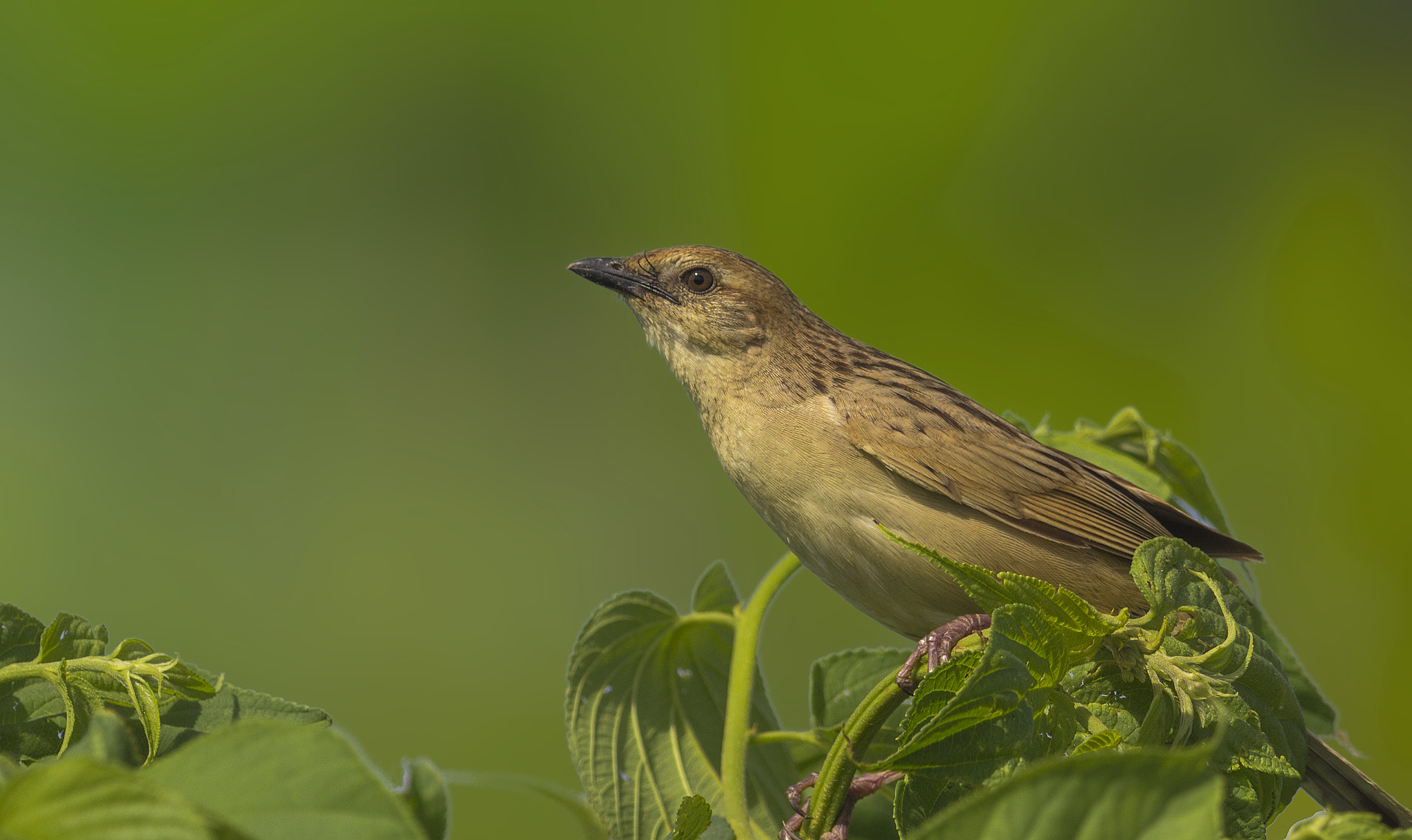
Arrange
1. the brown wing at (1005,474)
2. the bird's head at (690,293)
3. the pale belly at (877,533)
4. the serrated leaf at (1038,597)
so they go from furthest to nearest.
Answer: the bird's head at (690,293) → the brown wing at (1005,474) → the pale belly at (877,533) → the serrated leaf at (1038,597)

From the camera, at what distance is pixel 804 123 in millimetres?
5129

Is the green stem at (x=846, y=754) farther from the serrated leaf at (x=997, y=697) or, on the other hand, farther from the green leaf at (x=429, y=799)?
the green leaf at (x=429, y=799)

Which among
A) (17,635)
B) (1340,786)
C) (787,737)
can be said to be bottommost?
(1340,786)

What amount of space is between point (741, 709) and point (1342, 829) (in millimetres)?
792

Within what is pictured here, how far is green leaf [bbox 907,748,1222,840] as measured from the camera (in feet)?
2.12

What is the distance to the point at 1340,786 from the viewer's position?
166 centimetres

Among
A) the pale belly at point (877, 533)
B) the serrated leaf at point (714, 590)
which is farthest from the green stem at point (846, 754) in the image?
the pale belly at point (877, 533)

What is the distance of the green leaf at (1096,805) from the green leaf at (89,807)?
441 millimetres

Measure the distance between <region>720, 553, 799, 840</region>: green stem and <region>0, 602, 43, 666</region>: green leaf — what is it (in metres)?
0.80

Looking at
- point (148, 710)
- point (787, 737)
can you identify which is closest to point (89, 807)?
point (148, 710)

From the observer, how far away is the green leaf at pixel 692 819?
0.99 m

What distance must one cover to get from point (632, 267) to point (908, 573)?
119 cm

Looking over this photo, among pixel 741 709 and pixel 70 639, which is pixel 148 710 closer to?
pixel 70 639

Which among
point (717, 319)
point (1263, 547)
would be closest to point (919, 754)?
point (717, 319)
